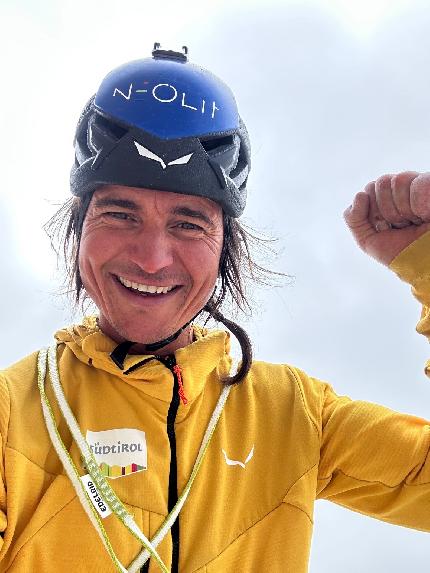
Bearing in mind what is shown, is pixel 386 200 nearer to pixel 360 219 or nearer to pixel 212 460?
pixel 360 219

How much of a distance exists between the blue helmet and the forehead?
5 cm

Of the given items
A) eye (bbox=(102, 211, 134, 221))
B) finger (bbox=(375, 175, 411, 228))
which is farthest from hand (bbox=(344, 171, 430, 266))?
eye (bbox=(102, 211, 134, 221))

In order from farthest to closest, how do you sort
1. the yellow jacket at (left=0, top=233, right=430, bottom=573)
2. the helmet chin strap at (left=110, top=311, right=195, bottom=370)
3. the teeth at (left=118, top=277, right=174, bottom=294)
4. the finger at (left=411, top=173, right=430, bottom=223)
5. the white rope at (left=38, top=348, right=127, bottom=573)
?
1. the teeth at (left=118, top=277, right=174, bottom=294)
2. the helmet chin strap at (left=110, top=311, right=195, bottom=370)
3. the finger at (left=411, top=173, right=430, bottom=223)
4. the yellow jacket at (left=0, top=233, right=430, bottom=573)
5. the white rope at (left=38, top=348, right=127, bottom=573)

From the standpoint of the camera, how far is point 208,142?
4.05 meters

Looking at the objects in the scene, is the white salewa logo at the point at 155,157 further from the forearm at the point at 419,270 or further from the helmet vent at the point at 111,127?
the forearm at the point at 419,270

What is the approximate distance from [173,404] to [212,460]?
0.36 meters

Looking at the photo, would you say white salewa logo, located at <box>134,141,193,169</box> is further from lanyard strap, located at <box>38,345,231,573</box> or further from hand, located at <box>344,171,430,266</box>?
lanyard strap, located at <box>38,345,231,573</box>

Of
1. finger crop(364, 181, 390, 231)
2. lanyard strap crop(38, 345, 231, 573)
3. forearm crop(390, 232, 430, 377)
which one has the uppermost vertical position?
finger crop(364, 181, 390, 231)

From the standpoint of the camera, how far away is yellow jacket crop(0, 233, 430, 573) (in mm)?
3227

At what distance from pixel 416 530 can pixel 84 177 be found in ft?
8.94

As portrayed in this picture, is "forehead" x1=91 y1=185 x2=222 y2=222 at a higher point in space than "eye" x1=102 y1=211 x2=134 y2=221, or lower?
higher

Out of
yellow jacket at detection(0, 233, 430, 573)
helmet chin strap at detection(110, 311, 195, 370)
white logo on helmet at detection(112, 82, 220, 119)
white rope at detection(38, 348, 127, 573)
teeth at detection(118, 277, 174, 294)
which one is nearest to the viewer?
white rope at detection(38, 348, 127, 573)

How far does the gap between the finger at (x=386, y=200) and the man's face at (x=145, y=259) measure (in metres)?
0.97

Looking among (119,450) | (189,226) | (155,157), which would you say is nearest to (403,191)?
(189,226)
